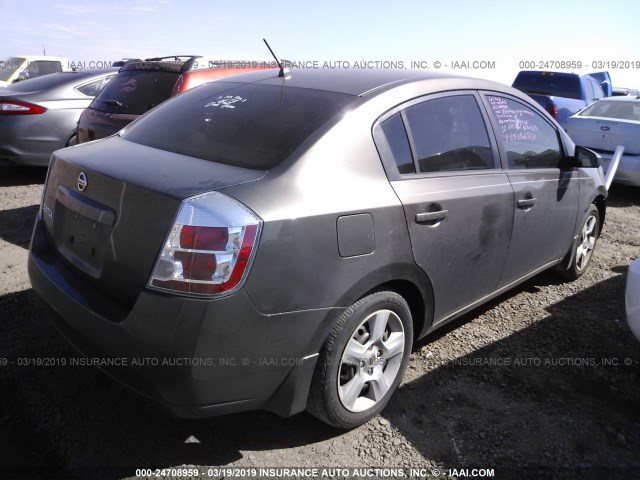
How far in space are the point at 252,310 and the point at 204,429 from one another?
0.88 m

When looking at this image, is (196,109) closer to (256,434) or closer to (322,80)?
(322,80)

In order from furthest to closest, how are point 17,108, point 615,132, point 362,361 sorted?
point 615,132 < point 17,108 < point 362,361

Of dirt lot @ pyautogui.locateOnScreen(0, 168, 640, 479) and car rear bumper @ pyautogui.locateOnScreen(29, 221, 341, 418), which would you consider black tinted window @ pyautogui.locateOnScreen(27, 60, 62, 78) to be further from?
car rear bumper @ pyautogui.locateOnScreen(29, 221, 341, 418)

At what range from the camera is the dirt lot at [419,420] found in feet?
7.74

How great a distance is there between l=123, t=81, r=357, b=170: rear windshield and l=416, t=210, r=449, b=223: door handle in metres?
0.63

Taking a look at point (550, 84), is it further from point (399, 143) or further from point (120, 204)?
point (120, 204)

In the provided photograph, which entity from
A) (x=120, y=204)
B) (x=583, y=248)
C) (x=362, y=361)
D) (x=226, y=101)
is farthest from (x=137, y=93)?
(x=583, y=248)

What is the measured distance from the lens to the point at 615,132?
296 inches

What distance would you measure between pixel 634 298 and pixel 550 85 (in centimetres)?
972

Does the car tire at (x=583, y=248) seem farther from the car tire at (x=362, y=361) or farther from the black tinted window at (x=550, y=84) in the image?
the black tinted window at (x=550, y=84)

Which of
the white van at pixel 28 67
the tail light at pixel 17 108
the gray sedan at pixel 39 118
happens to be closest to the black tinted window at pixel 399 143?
the gray sedan at pixel 39 118

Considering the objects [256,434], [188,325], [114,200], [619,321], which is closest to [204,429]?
[256,434]

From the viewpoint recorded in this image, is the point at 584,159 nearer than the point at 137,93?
Yes

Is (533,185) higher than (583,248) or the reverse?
higher
